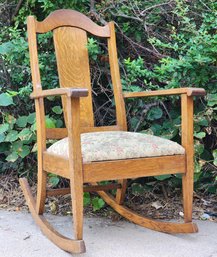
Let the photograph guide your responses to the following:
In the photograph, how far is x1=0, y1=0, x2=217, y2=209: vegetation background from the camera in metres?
2.19

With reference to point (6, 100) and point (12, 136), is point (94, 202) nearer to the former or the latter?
Answer: point (12, 136)

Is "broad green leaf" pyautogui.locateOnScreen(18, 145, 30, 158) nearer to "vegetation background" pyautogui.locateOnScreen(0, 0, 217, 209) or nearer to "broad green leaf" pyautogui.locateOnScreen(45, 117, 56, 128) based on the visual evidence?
"vegetation background" pyautogui.locateOnScreen(0, 0, 217, 209)

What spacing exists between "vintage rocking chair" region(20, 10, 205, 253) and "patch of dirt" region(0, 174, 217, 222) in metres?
0.17

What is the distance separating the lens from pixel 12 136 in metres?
2.38

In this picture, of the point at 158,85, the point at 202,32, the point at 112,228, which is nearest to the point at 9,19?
the point at 158,85

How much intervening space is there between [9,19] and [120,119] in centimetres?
103

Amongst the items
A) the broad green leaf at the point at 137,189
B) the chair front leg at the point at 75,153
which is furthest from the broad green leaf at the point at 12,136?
the chair front leg at the point at 75,153

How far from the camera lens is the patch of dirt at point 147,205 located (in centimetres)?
215

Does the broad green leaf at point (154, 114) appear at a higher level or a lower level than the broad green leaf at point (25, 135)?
higher

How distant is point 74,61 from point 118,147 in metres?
0.68

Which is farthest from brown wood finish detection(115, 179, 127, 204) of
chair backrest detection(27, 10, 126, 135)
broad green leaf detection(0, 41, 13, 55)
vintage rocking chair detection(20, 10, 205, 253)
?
broad green leaf detection(0, 41, 13, 55)

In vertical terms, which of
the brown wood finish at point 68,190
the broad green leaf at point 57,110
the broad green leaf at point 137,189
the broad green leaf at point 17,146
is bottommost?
the broad green leaf at point 137,189

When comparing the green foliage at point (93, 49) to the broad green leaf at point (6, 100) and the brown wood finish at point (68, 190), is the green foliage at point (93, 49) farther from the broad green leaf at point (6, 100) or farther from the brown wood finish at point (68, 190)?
the brown wood finish at point (68, 190)

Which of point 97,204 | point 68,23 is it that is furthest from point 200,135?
point 68,23
